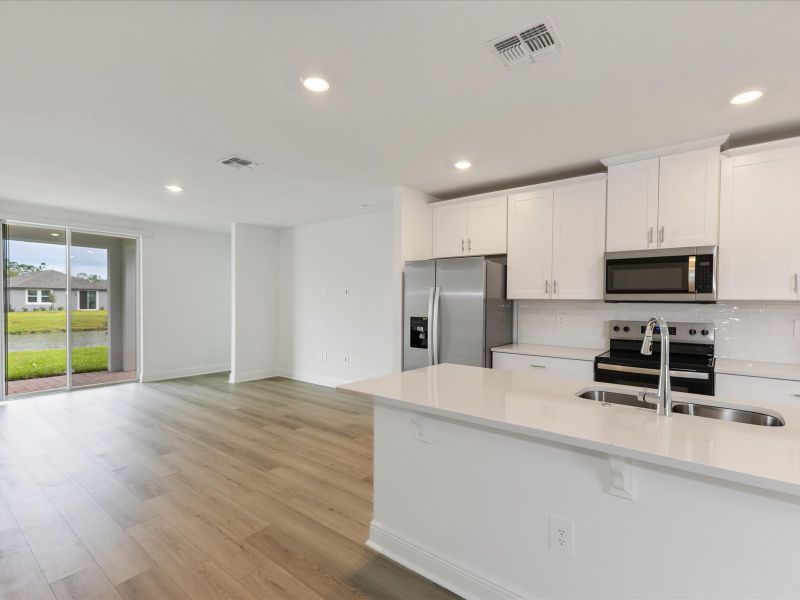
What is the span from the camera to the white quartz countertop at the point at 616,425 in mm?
1125

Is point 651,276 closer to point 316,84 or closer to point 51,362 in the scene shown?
point 316,84

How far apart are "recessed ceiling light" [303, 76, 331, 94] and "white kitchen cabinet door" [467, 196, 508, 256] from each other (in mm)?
2197

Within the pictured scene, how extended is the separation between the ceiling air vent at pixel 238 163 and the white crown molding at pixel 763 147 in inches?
142

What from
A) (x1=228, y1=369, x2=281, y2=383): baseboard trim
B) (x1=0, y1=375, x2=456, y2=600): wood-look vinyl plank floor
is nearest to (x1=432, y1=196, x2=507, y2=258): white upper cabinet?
(x1=0, y1=375, x2=456, y2=600): wood-look vinyl plank floor

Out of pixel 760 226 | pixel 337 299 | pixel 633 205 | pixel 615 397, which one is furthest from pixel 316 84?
pixel 337 299

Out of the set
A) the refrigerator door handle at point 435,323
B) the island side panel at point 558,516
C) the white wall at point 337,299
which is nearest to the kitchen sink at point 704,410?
the island side panel at point 558,516

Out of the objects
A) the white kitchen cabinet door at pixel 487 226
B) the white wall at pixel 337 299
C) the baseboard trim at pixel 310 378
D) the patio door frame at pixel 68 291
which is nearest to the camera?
the white kitchen cabinet door at pixel 487 226

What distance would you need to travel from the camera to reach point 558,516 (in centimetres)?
158

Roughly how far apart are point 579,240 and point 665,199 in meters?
0.68

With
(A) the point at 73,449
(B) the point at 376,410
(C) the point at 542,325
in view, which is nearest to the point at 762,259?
(C) the point at 542,325

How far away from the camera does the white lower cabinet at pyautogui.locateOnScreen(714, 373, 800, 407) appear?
249 cm

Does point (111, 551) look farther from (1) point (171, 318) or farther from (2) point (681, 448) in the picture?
(1) point (171, 318)

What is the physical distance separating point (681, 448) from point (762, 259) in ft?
7.64

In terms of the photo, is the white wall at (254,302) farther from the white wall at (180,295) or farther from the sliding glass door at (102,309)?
the sliding glass door at (102,309)
